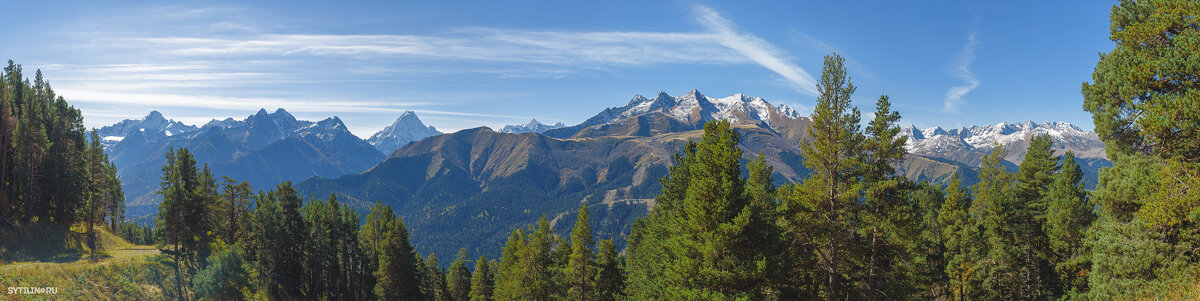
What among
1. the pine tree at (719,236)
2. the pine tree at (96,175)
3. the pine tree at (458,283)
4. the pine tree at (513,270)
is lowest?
the pine tree at (458,283)

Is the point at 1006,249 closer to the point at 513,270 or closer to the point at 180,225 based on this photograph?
the point at 513,270

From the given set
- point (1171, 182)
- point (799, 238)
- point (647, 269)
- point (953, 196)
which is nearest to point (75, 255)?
point (647, 269)

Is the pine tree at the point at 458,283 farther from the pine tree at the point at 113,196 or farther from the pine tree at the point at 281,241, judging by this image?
the pine tree at the point at 113,196

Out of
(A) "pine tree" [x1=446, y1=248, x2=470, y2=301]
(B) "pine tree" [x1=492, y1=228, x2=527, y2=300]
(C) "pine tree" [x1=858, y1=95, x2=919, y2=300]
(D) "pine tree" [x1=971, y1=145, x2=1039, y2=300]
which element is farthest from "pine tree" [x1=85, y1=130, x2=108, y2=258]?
(D) "pine tree" [x1=971, y1=145, x2=1039, y2=300]

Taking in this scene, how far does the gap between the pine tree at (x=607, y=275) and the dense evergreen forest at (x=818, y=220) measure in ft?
0.59

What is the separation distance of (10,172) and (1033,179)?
3746 inches

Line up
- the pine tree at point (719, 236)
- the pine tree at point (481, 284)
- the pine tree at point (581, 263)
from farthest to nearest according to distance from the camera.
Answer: the pine tree at point (481, 284), the pine tree at point (581, 263), the pine tree at point (719, 236)

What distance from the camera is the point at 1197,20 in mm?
14625

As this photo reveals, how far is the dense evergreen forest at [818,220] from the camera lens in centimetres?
1612

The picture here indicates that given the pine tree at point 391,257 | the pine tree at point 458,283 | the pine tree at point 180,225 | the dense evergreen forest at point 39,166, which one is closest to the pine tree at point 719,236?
the pine tree at point 391,257

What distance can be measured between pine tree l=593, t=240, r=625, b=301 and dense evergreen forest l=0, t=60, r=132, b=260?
45092 millimetres

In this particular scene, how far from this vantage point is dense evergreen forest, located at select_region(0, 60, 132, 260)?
4094cm

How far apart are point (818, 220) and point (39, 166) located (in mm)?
70968

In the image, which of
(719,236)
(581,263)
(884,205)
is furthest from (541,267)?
(884,205)
